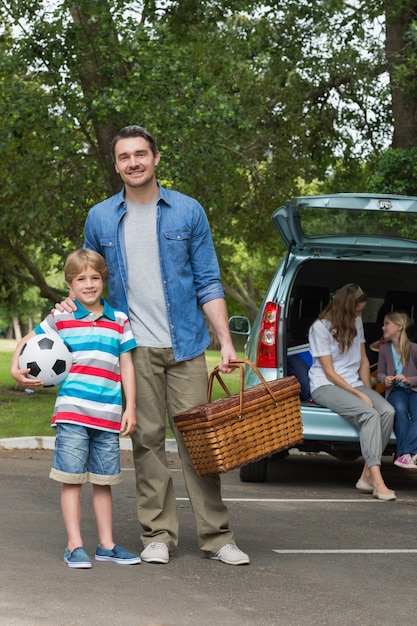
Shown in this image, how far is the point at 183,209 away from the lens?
20.2ft

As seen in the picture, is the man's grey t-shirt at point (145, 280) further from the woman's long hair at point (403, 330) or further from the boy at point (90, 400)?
the woman's long hair at point (403, 330)

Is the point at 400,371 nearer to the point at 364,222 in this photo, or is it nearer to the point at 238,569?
the point at 238,569

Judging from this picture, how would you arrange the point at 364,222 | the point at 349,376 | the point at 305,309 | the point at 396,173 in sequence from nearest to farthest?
the point at 349,376 → the point at 305,309 → the point at 396,173 → the point at 364,222

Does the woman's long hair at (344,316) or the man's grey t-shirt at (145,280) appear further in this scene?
the woman's long hair at (344,316)

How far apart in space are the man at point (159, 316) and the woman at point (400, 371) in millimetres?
3647

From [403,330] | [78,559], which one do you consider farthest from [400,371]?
[78,559]

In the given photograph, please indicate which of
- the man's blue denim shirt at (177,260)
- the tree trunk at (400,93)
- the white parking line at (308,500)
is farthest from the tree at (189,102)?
the man's blue denim shirt at (177,260)

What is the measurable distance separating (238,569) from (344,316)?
393 centimetres

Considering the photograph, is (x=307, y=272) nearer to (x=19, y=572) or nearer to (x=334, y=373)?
(x=334, y=373)

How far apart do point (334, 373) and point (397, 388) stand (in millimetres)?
712

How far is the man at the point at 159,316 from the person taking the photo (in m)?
6.08

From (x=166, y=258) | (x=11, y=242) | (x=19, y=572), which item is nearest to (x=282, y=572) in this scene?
(x=19, y=572)

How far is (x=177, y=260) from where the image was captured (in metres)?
6.09

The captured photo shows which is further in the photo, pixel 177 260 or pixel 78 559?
pixel 177 260
